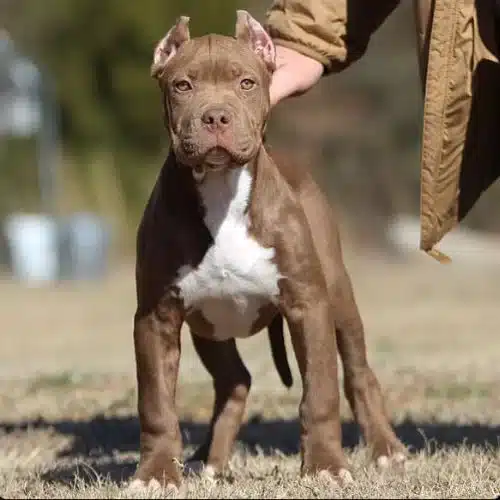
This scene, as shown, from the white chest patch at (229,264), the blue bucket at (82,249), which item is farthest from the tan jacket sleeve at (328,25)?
the blue bucket at (82,249)

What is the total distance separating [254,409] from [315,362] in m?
2.33

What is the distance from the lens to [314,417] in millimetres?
4387

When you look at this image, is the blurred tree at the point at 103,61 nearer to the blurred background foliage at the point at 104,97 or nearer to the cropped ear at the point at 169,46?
the blurred background foliage at the point at 104,97

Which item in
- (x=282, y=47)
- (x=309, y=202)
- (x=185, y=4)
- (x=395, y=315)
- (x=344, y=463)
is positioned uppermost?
(x=185, y=4)

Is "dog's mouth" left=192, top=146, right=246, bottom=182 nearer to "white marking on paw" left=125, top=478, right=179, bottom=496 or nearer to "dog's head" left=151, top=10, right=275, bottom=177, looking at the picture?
"dog's head" left=151, top=10, right=275, bottom=177

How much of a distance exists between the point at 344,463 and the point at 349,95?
2892 cm

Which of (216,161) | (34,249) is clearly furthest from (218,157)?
(34,249)

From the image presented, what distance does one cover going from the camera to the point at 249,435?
19.8 ft

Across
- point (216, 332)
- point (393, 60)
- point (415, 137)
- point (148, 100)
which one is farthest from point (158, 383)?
point (393, 60)

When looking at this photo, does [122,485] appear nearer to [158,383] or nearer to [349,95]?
[158,383]

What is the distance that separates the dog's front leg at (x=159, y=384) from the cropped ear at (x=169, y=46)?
0.76 metres

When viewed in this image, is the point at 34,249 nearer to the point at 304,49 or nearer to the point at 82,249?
the point at 82,249

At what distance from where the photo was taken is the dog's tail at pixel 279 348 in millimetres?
5395

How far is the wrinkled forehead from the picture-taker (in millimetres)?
4340
